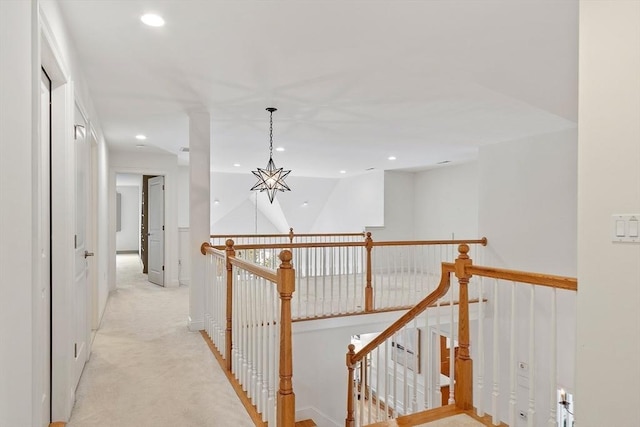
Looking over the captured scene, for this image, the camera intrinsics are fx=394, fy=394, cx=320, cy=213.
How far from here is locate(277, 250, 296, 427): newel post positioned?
201 cm

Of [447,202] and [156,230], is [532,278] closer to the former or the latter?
[447,202]

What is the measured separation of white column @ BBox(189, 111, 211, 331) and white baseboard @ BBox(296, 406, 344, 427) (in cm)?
163

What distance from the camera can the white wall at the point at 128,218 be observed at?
1290cm

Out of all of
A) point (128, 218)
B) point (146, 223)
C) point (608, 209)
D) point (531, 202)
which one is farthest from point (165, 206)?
point (128, 218)

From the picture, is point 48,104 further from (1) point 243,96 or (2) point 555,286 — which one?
(2) point 555,286

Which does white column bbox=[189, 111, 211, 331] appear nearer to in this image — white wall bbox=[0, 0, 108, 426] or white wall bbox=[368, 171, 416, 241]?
white wall bbox=[0, 0, 108, 426]

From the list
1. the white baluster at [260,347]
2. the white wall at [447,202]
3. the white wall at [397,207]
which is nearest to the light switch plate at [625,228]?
the white baluster at [260,347]

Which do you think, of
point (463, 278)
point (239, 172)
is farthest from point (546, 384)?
point (239, 172)

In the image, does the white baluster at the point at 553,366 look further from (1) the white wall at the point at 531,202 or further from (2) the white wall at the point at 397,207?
(2) the white wall at the point at 397,207

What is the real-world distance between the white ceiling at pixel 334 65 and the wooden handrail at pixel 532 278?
4.88 ft

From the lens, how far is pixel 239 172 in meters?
9.55

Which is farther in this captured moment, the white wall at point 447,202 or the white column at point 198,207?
the white wall at point 447,202

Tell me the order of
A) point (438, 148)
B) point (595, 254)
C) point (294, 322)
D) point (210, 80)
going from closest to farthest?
point (595, 254) → point (210, 80) → point (294, 322) → point (438, 148)

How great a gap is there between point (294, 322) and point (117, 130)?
3455 mm
